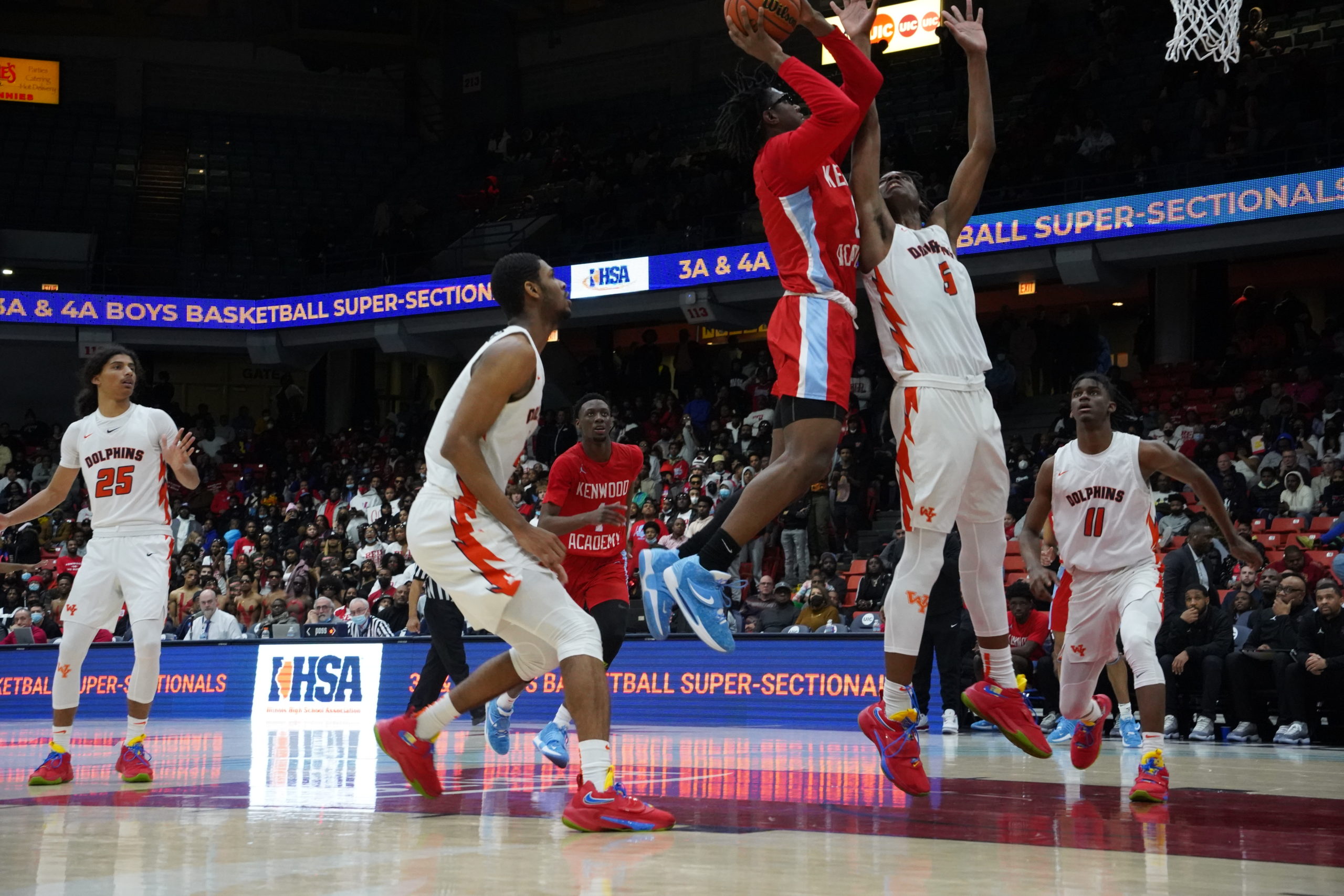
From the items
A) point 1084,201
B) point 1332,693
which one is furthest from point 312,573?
point 1332,693

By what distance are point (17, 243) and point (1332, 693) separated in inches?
998

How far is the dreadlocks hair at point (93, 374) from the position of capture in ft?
23.9

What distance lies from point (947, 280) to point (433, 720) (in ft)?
8.91

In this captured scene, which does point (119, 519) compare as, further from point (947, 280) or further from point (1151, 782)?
point (1151, 782)

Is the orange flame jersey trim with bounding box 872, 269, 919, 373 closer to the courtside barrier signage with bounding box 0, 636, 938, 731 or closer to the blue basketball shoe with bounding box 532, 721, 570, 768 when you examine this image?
the blue basketball shoe with bounding box 532, 721, 570, 768

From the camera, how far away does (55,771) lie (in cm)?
689

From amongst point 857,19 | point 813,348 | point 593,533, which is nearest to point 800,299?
point 813,348

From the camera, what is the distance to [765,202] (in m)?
5.78

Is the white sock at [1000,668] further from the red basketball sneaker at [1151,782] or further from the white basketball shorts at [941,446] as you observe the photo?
the white basketball shorts at [941,446]

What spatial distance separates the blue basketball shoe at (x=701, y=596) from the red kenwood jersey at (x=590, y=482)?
2.39 m

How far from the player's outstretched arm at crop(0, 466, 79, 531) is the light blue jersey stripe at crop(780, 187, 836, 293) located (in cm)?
402

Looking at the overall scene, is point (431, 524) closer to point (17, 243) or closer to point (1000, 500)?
point (1000, 500)

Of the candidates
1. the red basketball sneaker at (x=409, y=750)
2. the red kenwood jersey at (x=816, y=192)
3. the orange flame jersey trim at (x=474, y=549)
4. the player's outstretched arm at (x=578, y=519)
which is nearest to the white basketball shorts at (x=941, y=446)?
the red kenwood jersey at (x=816, y=192)

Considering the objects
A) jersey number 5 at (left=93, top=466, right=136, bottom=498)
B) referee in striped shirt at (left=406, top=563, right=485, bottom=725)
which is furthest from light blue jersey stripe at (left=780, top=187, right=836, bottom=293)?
referee in striped shirt at (left=406, top=563, right=485, bottom=725)
